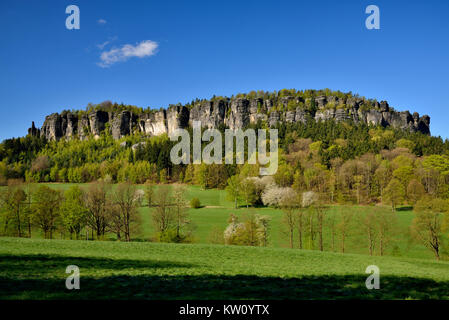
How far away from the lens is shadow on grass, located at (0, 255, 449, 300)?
8758 millimetres

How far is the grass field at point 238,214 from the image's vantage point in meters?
42.9

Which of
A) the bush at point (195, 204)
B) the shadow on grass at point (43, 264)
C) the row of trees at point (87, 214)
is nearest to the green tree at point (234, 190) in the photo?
the bush at point (195, 204)

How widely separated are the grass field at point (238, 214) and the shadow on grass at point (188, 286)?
107 ft

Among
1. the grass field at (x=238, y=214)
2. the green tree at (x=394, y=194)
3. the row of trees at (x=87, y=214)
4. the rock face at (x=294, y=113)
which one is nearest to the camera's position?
the grass field at (x=238, y=214)

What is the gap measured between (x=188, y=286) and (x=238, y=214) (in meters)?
52.8

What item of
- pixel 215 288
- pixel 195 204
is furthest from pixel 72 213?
pixel 215 288

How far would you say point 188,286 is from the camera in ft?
33.9

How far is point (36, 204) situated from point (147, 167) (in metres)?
69.5

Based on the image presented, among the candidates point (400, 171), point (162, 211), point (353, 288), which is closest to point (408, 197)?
point (400, 171)

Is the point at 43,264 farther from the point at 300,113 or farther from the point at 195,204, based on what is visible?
the point at 300,113

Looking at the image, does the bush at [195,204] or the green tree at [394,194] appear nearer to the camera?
the green tree at [394,194]

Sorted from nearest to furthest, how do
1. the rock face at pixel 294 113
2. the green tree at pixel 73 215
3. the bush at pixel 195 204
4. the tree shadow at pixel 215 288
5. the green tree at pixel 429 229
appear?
the tree shadow at pixel 215 288
the green tree at pixel 429 229
the green tree at pixel 73 215
the bush at pixel 195 204
the rock face at pixel 294 113

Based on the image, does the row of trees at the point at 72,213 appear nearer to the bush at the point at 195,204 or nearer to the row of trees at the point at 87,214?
the row of trees at the point at 87,214
